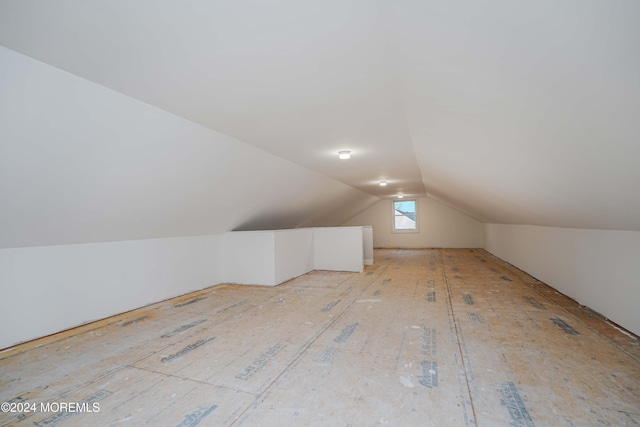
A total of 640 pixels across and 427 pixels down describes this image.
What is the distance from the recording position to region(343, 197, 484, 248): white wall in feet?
33.3

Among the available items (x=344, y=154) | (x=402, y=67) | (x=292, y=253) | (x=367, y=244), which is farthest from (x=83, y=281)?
(x=367, y=244)

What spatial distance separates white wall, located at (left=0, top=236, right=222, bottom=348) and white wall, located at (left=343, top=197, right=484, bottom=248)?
7.74m

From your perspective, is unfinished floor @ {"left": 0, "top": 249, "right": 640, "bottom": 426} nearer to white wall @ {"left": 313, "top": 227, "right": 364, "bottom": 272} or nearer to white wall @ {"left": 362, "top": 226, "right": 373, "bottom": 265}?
white wall @ {"left": 313, "top": 227, "right": 364, "bottom": 272}

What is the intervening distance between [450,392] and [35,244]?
360cm

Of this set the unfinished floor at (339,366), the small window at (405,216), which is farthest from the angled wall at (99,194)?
the small window at (405,216)

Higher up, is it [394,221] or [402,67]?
[402,67]

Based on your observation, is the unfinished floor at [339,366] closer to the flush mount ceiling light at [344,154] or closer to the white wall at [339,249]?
the flush mount ceiling light at [344,154]

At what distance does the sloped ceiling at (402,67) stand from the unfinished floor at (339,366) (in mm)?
1221

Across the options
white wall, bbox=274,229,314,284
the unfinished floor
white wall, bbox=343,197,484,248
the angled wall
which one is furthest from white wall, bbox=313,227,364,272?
white wall, bbox=343,197,484,248

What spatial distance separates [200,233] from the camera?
460 cm

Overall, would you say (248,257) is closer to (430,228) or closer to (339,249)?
(339,249)

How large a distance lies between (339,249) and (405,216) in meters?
5.48

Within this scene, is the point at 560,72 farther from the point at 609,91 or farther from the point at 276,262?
the point at 276,262

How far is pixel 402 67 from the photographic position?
5.85 feet
